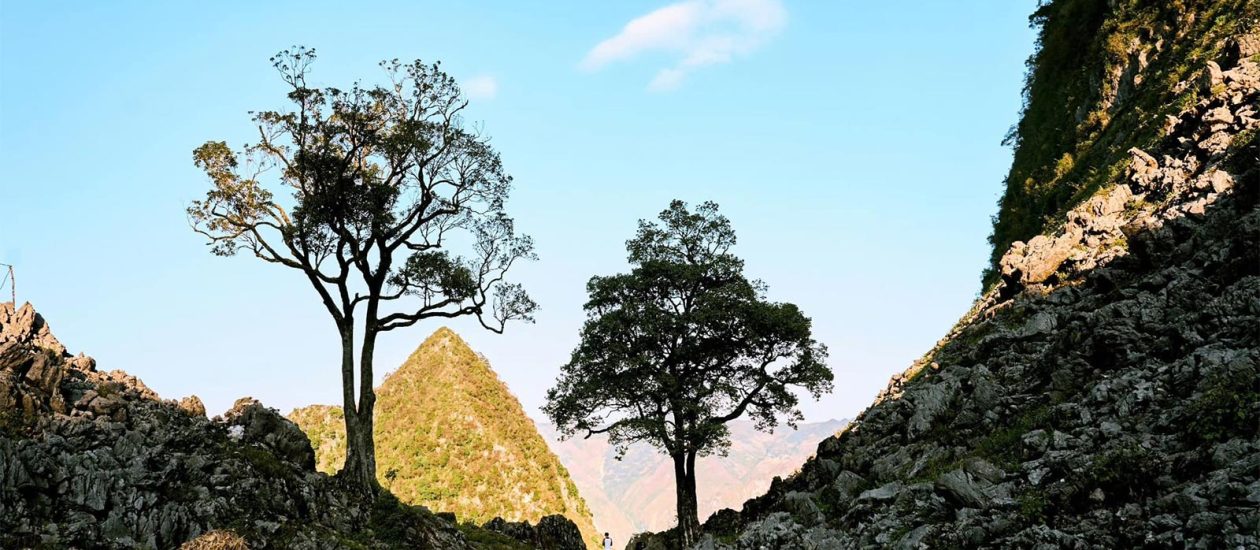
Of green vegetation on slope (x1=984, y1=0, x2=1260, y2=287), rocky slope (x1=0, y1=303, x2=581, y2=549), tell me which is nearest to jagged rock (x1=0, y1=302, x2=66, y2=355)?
rocky slope (x1=0, y1=303, x2=581, y2=549)

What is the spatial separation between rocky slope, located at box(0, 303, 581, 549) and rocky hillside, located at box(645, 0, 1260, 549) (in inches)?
527

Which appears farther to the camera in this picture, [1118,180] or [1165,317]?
[1118,180]

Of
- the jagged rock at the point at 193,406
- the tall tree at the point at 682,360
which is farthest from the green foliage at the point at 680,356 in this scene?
the jagged rock at the point at 193,406

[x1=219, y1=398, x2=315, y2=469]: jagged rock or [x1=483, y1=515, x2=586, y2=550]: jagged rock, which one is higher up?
[x1=219, y1=398, x2=315, y2=469]: jagged rock

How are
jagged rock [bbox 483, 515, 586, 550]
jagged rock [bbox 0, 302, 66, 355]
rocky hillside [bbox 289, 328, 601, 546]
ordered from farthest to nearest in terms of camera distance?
rocky hillside [bbox 289, 328, 601, 546], jagged rock [bbox 483, 515, 586, 550], jagged rock [bbox 0, 302, 66, 355]

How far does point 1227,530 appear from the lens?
395 inches

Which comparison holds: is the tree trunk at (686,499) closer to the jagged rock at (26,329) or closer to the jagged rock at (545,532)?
the jagged rock at (545,532)

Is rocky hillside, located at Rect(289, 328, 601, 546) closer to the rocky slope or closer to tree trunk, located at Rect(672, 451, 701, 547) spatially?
tree trunk, located at Rect(672, 451, 701, 547)

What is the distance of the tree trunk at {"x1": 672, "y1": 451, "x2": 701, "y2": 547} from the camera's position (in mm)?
34969

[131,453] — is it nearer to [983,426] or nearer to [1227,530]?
[983,426]

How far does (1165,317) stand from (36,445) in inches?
1078

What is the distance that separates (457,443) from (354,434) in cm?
2810

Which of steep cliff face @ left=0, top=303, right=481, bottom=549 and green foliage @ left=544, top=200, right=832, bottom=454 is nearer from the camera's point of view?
steep cliff face @ left=0, top=303, right=481, bottom=549

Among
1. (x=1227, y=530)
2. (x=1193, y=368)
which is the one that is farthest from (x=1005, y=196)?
(x=1227, y=530)
